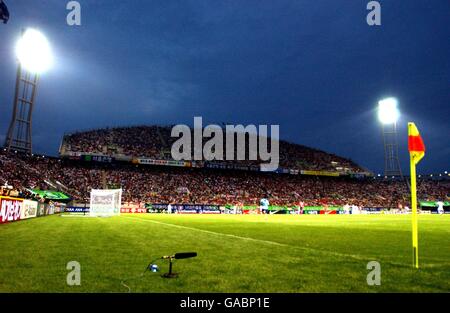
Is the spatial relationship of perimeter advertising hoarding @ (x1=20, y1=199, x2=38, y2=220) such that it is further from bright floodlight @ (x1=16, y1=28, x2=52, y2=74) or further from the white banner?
bright floodlight @ (x1=16, y1=28, x2=52, y2=74)

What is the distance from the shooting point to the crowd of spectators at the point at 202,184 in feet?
174

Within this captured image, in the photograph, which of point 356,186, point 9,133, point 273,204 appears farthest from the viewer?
point 356,186

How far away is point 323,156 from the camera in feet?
309

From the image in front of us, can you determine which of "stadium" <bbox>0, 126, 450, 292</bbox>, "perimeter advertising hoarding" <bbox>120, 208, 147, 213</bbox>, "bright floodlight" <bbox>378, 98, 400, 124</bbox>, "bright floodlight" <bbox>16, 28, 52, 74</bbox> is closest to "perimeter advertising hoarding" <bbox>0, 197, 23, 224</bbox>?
"stadium" <bbox>0, 126, 450, 292</bbox>

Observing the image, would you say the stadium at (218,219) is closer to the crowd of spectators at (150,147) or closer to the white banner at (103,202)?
the crowd of spectators at (150,147)

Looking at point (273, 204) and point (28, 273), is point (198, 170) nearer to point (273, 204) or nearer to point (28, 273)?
point (273, 204)

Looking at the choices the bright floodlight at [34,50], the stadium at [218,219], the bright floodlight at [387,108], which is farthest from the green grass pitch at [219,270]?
the bright floodlight at [387,108]

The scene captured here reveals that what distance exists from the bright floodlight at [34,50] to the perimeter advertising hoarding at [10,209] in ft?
75.9

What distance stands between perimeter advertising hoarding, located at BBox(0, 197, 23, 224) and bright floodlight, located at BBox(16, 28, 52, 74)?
23.1 metres

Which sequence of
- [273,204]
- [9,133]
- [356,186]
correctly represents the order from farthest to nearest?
1. [356,186]
2. [273,204]
3. [9,133]

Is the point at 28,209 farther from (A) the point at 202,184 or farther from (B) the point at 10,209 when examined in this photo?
(A) the point at 202,184

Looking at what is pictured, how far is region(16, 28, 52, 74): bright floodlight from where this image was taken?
37.8 meters

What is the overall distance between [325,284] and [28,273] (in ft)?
16.3

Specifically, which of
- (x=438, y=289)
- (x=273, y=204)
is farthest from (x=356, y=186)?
(x=438, y=289)
